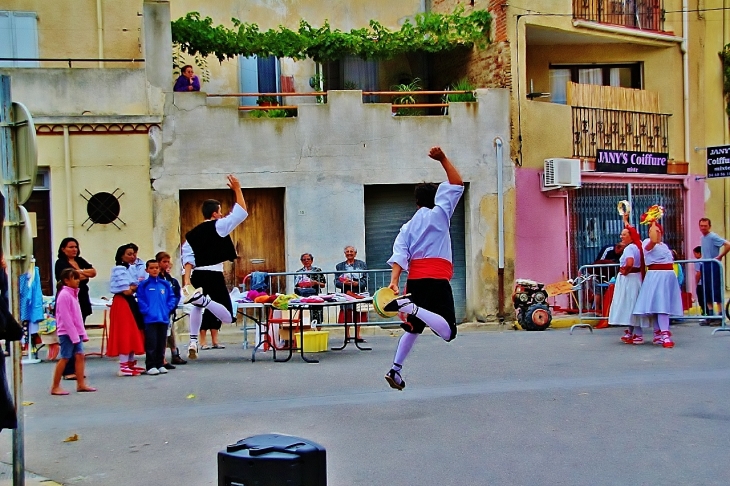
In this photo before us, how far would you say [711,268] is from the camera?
1775 centimetres

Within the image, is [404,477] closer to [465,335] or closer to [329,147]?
[465,335]

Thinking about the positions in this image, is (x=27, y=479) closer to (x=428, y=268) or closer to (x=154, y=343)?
(x=428, y=268)

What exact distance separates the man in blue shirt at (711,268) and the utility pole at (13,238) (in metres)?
13.4

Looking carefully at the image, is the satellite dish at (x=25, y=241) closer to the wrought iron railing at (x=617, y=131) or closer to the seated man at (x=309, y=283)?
the seated man at (x=309, y=283)

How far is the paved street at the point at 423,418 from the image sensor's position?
24.1 ft

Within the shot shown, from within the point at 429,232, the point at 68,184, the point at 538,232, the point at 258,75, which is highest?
the point at 258,75

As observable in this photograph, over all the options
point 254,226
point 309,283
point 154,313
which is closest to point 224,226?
point 154,313

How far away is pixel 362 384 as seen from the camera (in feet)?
37.0

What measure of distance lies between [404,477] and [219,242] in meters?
5.94

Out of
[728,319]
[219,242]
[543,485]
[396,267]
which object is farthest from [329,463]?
[728,319]

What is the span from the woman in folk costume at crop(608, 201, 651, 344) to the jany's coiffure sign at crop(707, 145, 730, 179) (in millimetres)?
7430

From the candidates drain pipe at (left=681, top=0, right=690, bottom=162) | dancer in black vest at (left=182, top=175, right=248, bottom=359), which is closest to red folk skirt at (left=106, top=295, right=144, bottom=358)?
dancer in black vest at (left=182, top=175, right=248, bottom=359)

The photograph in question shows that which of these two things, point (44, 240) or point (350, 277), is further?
point (44, 240)

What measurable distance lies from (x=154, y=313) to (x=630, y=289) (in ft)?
23.6
